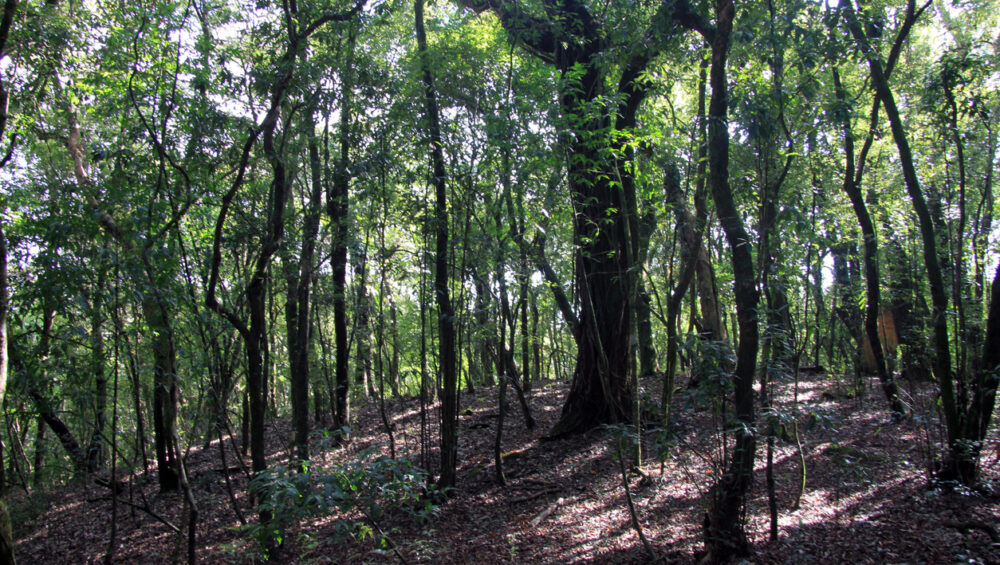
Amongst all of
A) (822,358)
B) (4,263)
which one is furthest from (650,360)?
(822,358)

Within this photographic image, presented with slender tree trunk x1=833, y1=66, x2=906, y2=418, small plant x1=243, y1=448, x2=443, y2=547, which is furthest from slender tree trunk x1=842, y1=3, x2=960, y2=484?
small plant x1=243, y1=448, x2=443, y2=547

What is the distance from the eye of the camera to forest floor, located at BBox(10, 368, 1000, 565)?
4516 millimetres

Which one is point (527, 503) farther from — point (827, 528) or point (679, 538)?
point (827, 528)

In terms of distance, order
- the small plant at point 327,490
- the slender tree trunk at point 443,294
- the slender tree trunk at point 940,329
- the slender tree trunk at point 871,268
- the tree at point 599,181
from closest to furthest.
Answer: the small plant at point 327,490
the slender tree trunk at point 940,329
the tree at point 599,181
the slender tree trunk at point 443,294
the slender tree trunk at point 871,268

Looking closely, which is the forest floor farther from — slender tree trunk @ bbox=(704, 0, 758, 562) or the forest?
slender tree trunk @ bbox=(704, 0, 758, 562)

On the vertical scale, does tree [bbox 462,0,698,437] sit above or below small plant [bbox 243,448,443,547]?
above

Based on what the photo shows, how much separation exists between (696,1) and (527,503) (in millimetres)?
6358

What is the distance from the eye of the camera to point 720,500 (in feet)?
13.6

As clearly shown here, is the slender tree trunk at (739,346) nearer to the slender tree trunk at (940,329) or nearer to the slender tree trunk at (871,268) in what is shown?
the slender tree trunk at (940,329)

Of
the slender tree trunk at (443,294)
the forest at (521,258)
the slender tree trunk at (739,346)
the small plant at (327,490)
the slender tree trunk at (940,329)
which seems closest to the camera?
the small plant at (327,490)

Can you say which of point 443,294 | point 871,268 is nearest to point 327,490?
point 443,294

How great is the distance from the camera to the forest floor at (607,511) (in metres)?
4.52

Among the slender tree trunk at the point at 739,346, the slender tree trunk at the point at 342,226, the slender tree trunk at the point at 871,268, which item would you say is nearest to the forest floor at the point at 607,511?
the slender tree trunk at the point at 739,346

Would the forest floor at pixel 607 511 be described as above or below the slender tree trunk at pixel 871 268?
below
